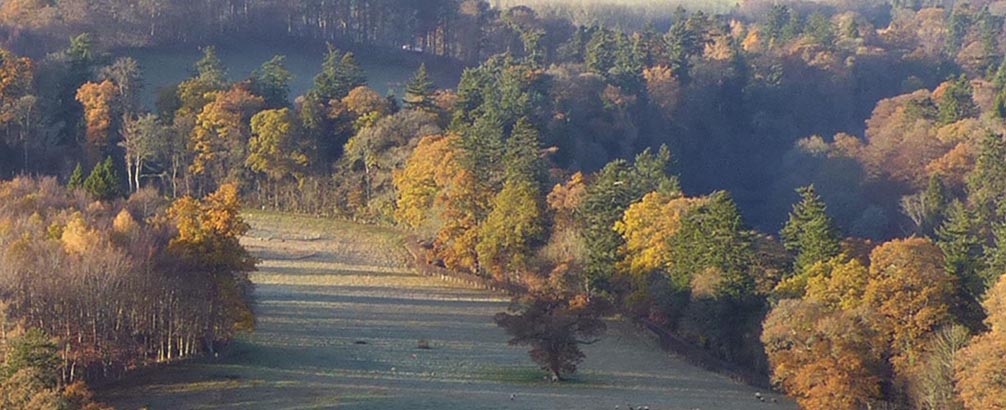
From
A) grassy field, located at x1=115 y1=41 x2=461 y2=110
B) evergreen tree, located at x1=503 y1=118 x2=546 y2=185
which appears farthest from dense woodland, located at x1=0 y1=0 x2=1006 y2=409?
grassy field, located at x1=115 y1=41 x2=461 y2=110

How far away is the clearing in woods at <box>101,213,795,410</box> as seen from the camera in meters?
34.2

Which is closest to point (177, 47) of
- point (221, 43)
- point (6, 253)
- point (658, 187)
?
point (221, 43)

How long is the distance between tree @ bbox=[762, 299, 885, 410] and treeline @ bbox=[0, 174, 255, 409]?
660 inches

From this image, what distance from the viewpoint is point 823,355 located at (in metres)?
Answer: 35.2

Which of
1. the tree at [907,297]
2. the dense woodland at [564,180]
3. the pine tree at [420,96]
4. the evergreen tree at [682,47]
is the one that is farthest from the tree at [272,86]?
the tree at [907,297]

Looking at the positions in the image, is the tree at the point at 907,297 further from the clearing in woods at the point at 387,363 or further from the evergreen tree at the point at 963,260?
the clearing in woods at the point at 387,363

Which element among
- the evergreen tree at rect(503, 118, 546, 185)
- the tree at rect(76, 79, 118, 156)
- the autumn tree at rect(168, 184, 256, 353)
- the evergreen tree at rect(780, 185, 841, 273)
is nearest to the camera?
the autumn tree at rect(168, 184, 256, 353)

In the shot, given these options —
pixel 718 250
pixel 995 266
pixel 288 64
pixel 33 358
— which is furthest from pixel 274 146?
pixel 33 358

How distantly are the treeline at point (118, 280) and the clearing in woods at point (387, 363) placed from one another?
3.58 feet

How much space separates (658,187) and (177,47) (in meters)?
46.4

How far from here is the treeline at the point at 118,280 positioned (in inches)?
1241

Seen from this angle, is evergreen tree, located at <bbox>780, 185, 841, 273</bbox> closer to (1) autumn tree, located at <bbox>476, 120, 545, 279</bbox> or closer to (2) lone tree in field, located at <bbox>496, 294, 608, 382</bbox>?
(2) lone tree in field, located at <bbox>496, 294, 608, 382</bbox>

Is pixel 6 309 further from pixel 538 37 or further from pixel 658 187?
pixel 538 37

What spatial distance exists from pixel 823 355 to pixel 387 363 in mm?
14058
